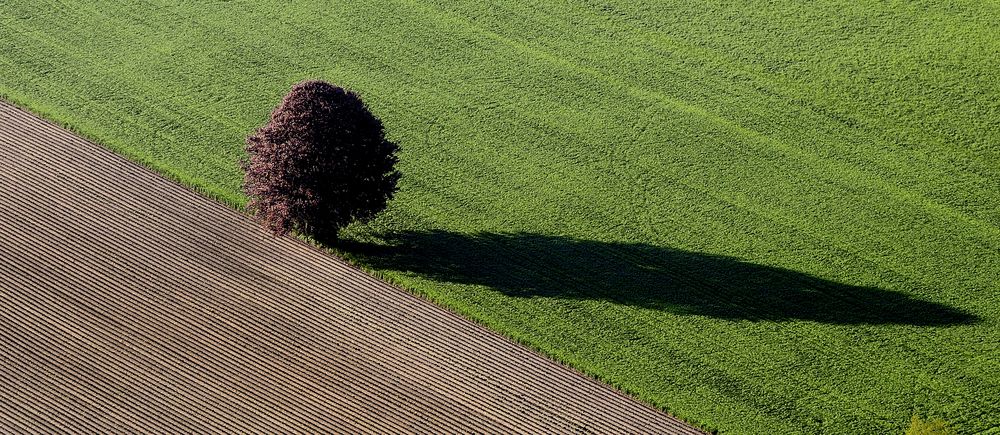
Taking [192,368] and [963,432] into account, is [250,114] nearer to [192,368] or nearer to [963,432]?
[192,368]

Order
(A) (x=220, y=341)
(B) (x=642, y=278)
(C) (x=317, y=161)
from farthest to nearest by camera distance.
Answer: (B) (x=642, y=278)
(C) (x=317, y=161)
(A) (x=220, y=341)

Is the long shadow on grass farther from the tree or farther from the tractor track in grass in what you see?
the tree

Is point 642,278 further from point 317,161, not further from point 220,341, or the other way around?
point 220,341

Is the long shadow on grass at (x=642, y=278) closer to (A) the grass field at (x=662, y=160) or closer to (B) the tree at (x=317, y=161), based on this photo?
(A) the grass field at (x=662, y=160)

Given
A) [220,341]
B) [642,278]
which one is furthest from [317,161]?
[642,278]

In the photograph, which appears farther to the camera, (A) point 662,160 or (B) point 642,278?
(A) point 662,160

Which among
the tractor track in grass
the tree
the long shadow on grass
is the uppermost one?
the tree

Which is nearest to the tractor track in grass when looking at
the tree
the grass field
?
the grass field
